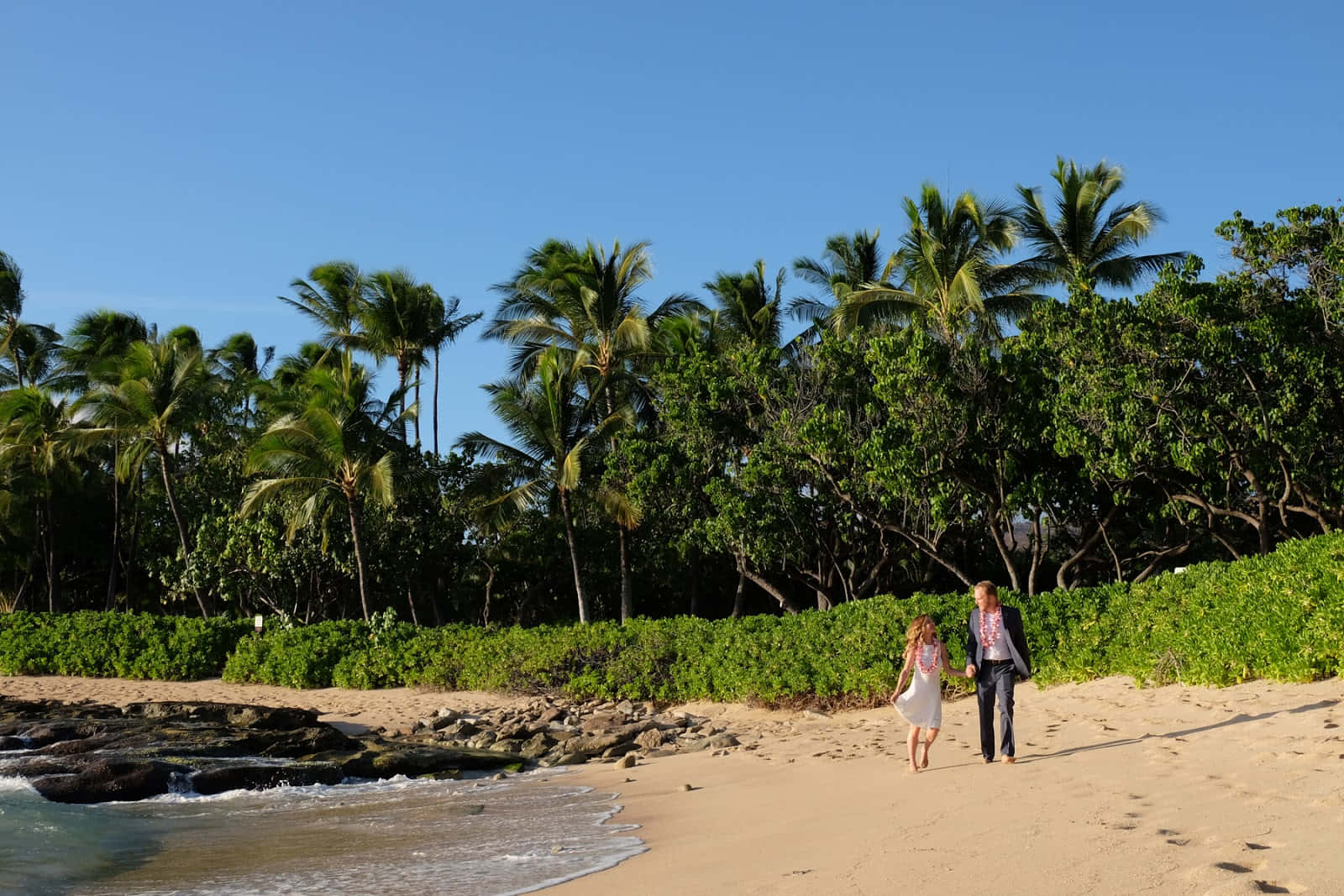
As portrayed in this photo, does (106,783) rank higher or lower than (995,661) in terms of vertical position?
Result: lower

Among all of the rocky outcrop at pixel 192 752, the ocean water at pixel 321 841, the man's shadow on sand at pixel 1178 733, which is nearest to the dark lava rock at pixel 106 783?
the rocky outcrop at pixel 192 752

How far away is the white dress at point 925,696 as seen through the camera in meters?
8.66

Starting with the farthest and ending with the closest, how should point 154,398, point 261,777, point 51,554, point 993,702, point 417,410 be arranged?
1. point 51,554
2. point 417,410
3. point 154,398
4. point 261,777
5. point 993,702

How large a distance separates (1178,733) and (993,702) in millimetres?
1661

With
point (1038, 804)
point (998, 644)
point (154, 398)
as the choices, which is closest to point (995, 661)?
point (998, 644)

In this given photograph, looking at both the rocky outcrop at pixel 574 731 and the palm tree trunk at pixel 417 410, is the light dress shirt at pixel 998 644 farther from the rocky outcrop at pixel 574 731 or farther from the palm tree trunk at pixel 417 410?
the palm tree trunk at pixel 417 410

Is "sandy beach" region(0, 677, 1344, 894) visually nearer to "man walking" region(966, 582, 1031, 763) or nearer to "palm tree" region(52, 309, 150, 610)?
"man walking" region(966, 582, 1031, 763)

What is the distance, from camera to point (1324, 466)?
1723 centimetres

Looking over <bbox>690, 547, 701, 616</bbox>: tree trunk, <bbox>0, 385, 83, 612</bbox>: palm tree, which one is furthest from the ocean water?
<bbox>0, 385, 83, 612</bbox>: palm tree

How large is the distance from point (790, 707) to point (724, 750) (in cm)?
329

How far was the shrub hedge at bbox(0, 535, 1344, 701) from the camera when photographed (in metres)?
10.3

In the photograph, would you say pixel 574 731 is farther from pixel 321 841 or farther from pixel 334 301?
pixel 334 301

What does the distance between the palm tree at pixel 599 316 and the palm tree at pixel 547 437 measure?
0.85 m

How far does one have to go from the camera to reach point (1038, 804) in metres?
6.68
